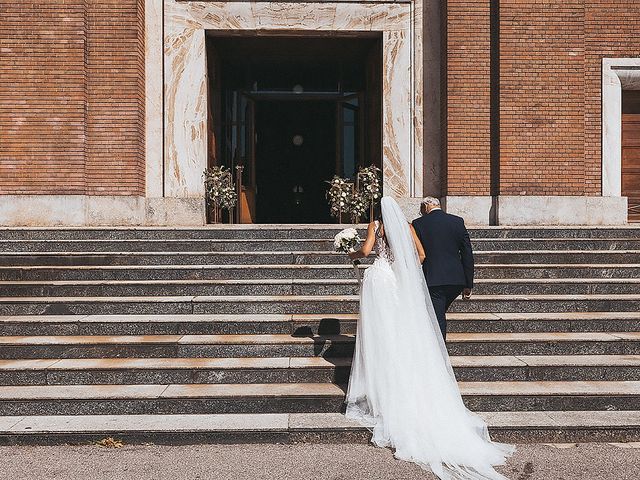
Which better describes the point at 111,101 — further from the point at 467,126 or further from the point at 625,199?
the point at 625,199

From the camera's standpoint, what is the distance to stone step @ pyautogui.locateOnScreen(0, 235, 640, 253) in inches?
368

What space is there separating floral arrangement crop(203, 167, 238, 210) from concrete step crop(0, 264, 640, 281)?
165 inches

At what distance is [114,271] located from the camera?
8609 mm

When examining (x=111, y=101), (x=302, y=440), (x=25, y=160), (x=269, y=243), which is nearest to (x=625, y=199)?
(x=269, y=243)

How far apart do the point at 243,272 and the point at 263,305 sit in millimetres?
1035

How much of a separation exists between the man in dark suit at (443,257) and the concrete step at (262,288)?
2185 millimetres

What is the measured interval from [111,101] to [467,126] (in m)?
6.99

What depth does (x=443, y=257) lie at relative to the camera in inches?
240

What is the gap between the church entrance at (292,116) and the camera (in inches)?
552

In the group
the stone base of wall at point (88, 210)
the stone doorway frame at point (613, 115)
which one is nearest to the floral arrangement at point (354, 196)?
the stone base of wall at point (88, 210)

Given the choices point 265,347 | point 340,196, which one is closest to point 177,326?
point 265,347

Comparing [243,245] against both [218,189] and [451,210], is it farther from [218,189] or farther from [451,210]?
[451,210]

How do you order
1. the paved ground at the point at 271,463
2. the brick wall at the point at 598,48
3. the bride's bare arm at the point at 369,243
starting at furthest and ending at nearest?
the brick wall at the point at 598,48, the bride's bare arm at the point at 369,243, the paved ground at the point at 271,463

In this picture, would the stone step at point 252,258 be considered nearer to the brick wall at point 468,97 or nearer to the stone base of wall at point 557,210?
the stone base of wall at point 557,210
